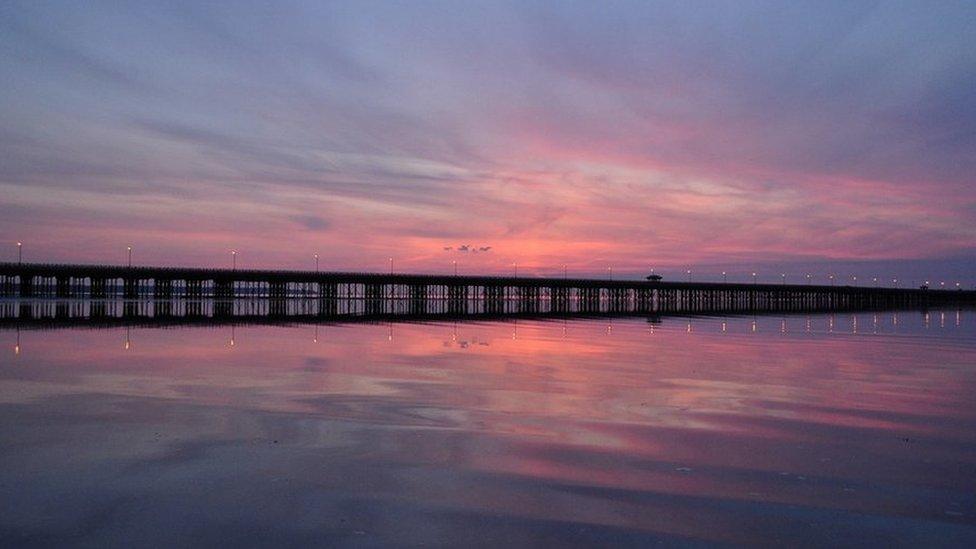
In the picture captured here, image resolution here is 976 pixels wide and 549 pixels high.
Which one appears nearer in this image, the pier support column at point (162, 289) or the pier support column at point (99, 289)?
the pier support column at point (99, 289)

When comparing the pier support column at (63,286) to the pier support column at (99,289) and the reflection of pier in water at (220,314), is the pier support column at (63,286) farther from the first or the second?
the reflection of pier in water at (220,314)

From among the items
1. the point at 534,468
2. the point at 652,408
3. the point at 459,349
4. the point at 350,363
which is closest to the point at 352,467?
the point at 534,468

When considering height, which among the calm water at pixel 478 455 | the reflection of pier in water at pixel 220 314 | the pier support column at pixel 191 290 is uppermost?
the pier support column at pixel 191 290

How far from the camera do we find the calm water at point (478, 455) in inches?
278

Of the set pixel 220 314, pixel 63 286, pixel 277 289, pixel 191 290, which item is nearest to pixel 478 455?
pixel 220 314

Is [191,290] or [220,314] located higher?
[191,290]

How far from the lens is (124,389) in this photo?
15648 millimetres

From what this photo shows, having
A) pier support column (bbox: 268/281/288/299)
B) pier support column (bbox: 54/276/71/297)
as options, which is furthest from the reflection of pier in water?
pier support column (bbox: 268/281/288/299)

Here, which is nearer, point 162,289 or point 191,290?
point 191,290

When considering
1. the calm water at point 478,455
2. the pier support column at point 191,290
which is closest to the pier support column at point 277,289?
the pier support column at point 191,290

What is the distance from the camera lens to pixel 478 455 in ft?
32.6

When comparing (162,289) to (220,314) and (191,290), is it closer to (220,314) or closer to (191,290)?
(191,290)

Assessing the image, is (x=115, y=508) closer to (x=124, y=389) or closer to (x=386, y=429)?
(x=386, y=429)

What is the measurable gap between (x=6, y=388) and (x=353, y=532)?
473 inches
